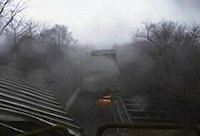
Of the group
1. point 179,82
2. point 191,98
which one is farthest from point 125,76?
point 191,98

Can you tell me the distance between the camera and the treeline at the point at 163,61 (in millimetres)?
26422

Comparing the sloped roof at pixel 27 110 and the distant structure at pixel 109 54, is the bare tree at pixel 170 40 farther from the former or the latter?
the sloped roof at pixel 27 110

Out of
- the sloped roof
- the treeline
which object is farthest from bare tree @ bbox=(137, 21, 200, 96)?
the sloped roof

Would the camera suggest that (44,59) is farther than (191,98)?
Yes

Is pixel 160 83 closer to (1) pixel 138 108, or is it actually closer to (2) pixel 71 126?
(1) pixel 138 108

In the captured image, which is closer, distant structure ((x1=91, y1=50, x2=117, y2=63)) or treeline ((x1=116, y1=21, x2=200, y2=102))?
treeline ((x1=116, y1=21, x2=200, y2=102))

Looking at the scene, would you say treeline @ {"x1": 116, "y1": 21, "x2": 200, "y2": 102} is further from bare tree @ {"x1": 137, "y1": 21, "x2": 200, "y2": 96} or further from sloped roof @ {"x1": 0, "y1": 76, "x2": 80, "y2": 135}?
sloped roof @ {"x1": 0, "y1": 76, "x2": 80, "y2": 135}

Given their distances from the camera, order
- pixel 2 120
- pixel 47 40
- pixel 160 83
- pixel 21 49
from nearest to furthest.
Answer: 1. pixel 2 120
2. pixel 160 83
3. pixel 21 49
4. pixel 47 40

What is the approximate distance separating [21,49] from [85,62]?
31.0 feet

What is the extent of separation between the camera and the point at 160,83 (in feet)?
96.4

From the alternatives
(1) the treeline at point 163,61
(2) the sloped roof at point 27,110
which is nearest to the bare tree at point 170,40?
(1) the treeline at point 163,61

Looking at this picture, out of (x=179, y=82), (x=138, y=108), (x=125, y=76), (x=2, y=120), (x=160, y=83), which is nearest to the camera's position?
(x=2, y=120)

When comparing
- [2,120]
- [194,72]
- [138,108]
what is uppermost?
[2,120]

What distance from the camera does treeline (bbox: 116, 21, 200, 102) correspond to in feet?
86.7
